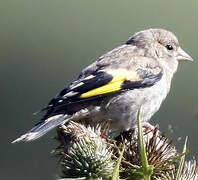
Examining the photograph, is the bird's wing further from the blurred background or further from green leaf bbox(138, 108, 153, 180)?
the blurred background

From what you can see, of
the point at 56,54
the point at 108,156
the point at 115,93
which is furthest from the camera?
the point at 56,54

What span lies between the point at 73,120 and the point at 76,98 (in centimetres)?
18

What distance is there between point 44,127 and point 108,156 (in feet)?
3.30

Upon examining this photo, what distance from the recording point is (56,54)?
13.1 metres

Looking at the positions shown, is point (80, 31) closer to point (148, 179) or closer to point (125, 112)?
point (125, 112)

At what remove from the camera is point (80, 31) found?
1278 cm

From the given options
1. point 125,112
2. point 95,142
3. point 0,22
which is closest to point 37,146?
point 0,22

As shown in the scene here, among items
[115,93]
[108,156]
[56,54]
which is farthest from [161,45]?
[56,54]

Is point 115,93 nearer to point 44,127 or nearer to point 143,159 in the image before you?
point 44,127

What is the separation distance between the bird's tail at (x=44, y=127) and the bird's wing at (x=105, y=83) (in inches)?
4.4

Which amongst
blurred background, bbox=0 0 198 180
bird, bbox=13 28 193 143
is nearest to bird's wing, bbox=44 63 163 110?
bird, bbox=13 28 193 143

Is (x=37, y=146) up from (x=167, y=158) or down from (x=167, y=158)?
down

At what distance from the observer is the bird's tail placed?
6215 millimetres

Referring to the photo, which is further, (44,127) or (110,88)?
(110,88)
